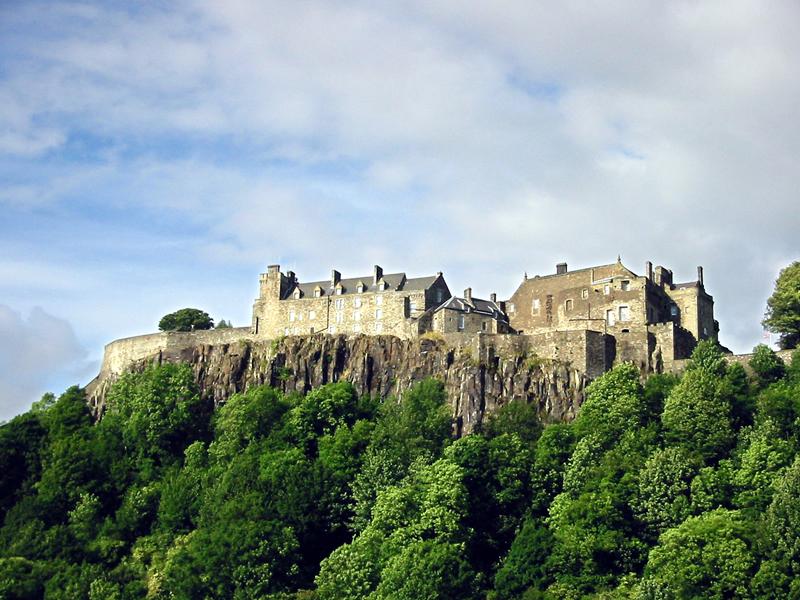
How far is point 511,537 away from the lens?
64.8 m

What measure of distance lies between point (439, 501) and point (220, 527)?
11356mm

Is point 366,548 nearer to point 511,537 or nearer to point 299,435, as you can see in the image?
point 511,537

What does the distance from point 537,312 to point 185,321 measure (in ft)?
106

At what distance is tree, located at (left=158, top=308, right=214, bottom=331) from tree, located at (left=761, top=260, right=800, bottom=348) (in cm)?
4509

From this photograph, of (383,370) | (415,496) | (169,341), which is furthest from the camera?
(169,341)

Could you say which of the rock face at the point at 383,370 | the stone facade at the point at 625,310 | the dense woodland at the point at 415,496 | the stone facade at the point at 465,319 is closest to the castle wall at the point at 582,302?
the stone facade at the point at 625,310

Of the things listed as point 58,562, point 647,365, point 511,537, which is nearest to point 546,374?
point 647,365

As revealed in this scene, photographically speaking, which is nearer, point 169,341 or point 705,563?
point 705,563

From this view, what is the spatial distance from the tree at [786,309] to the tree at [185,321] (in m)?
45.1

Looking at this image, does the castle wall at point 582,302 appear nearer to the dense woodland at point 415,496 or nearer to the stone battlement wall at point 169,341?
the dense woodland at point 415,496

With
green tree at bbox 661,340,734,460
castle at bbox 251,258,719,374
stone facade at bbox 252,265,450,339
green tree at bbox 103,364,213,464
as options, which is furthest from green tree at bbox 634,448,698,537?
green tree at bbox 103,364,213,464

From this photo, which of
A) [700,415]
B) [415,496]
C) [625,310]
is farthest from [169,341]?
[700,415]

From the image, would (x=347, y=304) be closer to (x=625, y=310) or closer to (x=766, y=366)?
(x=625, y=310)

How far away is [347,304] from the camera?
87812 millimetres
